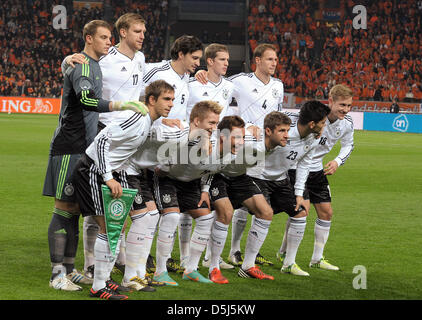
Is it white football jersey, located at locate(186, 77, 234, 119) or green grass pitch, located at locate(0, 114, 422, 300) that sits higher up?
white football jersey, located at locate(186, 77, 234, 119)

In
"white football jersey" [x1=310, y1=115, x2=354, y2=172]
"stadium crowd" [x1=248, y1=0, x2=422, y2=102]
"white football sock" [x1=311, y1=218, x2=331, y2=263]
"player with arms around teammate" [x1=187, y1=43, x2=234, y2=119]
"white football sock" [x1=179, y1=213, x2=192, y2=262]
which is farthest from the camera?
"stadium crowd" [x1=248, y1=0, x2=422, y2=102]

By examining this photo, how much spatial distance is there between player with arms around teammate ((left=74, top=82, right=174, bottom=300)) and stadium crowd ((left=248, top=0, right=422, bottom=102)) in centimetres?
3006

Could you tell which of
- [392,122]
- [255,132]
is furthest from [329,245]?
[392,122]

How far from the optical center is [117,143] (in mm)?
5359

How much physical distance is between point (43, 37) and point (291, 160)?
37.7m

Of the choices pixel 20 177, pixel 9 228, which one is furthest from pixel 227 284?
pixel 20 177

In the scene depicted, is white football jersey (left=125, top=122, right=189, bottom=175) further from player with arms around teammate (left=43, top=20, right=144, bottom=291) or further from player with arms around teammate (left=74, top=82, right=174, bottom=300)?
player with arms around teammate (left=43, top=20, right=144, bottom=291)

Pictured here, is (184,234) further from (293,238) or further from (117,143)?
(117,143)

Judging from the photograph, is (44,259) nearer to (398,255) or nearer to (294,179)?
(294,179)

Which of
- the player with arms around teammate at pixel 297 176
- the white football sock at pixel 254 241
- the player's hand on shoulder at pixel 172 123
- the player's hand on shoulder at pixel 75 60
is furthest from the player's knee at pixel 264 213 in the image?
the player's hand on shoulder at pixel 75 60

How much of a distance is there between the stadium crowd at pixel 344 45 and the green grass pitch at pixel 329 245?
71.6 feet

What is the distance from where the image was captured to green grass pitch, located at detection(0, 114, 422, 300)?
5.82 metres

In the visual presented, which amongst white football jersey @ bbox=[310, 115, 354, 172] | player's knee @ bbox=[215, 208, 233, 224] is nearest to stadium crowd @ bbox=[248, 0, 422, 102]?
white football jersey @ bbox=[310, 115, 354, 172]
